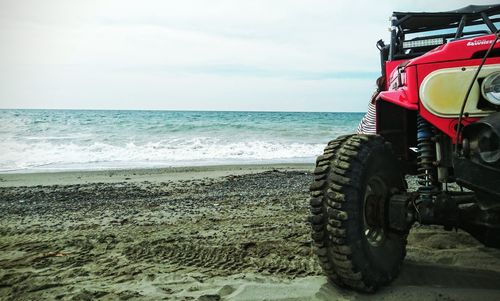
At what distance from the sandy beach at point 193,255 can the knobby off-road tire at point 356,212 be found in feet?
0.61

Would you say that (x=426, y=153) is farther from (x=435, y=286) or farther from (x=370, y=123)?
Answer: (x=370, y=123)

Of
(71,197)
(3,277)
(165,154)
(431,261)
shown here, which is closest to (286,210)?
(431,261)

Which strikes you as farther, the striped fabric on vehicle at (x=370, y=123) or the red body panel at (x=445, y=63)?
the striped fabric on vehicle at (x=370, y=123)

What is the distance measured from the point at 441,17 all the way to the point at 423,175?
2147 mm

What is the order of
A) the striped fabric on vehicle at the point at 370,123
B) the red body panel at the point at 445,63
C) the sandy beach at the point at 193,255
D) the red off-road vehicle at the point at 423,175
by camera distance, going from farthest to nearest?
1. the striped fabric on vehicle at the point at 370,123
2. the sandy beach at the point at 193,255
3. the red body panel at the point at 445,63
4. the red off-road vehicle at the point at 423,175

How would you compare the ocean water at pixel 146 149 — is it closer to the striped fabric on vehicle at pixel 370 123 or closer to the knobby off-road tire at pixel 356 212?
the striped fabric on vehicle at pixel 370 123

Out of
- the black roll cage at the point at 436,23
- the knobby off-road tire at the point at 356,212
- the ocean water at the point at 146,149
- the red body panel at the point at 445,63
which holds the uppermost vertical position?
the black roll cage at the point at 436,23

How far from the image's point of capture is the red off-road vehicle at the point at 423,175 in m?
1.96

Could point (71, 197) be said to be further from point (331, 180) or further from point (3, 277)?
point (331, 180)

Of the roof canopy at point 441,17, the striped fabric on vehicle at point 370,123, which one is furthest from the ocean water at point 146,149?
the roof canopy at point 441,17

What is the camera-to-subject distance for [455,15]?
12.6ft

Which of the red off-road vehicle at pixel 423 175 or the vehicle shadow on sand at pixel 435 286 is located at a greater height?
the red off-road vehicle at pixel 423 175

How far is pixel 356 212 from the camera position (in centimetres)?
225

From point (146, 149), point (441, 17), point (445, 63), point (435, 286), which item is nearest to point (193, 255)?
point (435, 286)
